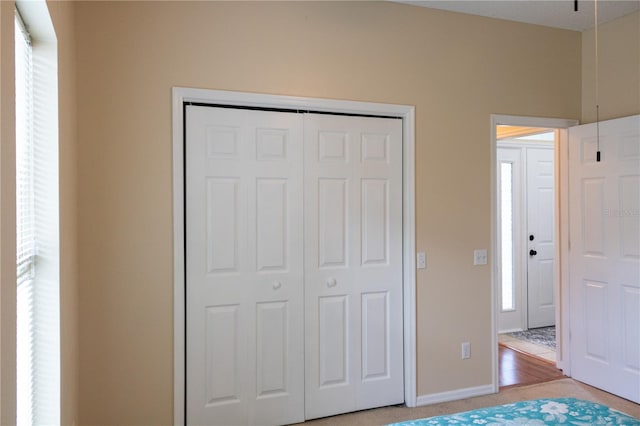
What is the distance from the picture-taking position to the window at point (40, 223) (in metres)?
1.67

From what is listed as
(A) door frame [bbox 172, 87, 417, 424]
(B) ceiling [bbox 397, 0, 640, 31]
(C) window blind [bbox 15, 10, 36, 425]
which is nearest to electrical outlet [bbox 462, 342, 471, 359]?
(A) door frame [bbox 172, 87, 417, 424]

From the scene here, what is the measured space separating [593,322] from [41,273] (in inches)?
142

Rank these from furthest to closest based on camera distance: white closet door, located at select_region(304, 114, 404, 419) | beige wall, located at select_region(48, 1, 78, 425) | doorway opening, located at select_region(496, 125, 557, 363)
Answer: doorway opening, located at select_region(496, 125, 557, 363), white closet door, located at select_region(304, 114, 404, 419), beige wall, located at select_region(48, 1, 78, 425)

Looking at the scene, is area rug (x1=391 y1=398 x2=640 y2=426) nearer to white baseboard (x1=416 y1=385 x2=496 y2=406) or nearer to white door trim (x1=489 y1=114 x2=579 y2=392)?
white baseboard (x1=416 y1=385 x2=496 y2=406)

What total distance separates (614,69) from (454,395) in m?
2.69

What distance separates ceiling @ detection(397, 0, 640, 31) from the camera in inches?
123

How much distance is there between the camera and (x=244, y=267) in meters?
2.82

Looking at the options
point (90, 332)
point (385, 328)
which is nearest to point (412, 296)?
point (385, 328)

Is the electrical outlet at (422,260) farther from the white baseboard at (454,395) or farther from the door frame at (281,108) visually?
the white baseboard at (454,395)

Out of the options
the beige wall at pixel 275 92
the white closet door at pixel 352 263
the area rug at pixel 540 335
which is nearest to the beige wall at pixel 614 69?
the beige wall at pixel 275 92

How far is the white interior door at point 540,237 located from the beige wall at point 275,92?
1.61m

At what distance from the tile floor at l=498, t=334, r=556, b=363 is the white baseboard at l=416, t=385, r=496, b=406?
1112mm

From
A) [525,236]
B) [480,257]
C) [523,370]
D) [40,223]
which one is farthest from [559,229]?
[40,223]

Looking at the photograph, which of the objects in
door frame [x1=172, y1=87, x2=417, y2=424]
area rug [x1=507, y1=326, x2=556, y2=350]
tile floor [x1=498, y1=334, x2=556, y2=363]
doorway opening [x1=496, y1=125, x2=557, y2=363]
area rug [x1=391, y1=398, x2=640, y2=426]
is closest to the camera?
area rug [x1=391, y1=398, x2=640, y2=426]
